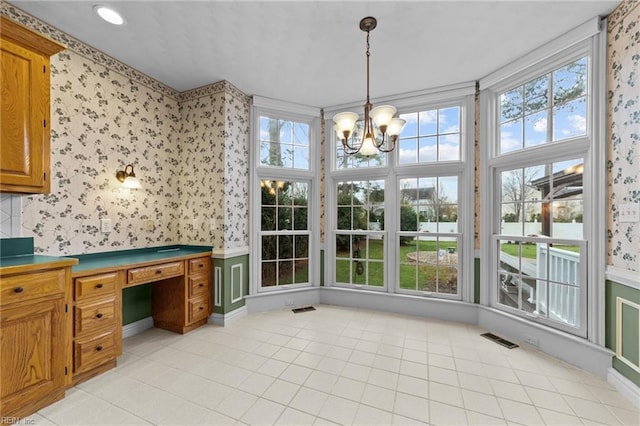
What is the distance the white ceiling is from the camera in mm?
2080

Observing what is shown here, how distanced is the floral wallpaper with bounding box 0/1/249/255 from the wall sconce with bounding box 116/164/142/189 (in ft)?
0.20

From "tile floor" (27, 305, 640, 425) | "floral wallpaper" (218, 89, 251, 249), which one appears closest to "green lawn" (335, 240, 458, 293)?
"tile floor" (27, 305, 640, 425)

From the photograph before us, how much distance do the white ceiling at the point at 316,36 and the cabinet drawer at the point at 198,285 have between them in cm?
240

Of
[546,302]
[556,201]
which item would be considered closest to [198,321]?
[546,302]

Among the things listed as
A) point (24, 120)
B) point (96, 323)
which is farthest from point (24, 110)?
point (96, 323)

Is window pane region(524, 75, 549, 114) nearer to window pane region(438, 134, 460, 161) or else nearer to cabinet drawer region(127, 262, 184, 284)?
window pane region(438, 134, 460, 161)

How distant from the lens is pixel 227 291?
321 cm

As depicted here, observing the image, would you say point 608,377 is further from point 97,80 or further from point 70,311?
point 97,80

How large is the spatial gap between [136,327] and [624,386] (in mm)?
4428

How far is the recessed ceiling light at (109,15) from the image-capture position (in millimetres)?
2081

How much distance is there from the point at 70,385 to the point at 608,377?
4190 mm

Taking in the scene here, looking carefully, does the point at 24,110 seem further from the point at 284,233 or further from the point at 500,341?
the point at 500,341

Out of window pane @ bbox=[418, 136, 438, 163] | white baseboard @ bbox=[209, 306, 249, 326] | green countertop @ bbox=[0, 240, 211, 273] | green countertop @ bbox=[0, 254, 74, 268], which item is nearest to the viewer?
green countertop @ bbox=[0, 254, 74, 268]

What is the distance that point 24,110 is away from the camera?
1843 millimetres
